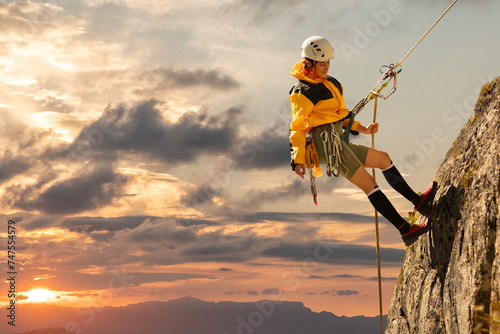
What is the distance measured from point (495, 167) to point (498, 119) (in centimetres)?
99

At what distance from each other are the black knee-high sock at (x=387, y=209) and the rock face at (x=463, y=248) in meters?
0.64

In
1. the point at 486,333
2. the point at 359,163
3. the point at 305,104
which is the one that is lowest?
the point at 486,333

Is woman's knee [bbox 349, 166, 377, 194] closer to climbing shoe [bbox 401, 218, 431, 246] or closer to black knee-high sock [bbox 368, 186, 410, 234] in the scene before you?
black knee-high sock [bbox 368, 186, 410, 234]

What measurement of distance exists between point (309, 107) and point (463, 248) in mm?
3792

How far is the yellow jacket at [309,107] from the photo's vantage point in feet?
32.7

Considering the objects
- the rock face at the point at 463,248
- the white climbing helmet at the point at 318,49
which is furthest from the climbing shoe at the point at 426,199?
the white climbing helmet at the point at 318,49

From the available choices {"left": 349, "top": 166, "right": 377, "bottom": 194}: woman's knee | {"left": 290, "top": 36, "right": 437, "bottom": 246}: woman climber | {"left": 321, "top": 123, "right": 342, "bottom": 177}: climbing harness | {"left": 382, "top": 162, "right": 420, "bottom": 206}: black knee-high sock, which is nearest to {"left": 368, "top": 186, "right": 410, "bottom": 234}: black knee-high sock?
{"left": 290, "top": 36, "right": 437, "bottom": 246}: woman climber

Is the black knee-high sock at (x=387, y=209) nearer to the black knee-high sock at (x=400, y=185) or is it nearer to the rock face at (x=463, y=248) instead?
the black knee-high sock at (x=400, y=185)

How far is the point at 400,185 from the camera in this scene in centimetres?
1029

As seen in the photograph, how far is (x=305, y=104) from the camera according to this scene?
9945 mm

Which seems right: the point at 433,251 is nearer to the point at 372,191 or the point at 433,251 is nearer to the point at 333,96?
the point at 372,191

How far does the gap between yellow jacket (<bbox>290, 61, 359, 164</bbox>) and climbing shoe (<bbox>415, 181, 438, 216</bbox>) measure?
2.24m

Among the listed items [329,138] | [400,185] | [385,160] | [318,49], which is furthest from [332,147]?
[318,49]

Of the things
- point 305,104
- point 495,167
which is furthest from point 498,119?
point 305,104
